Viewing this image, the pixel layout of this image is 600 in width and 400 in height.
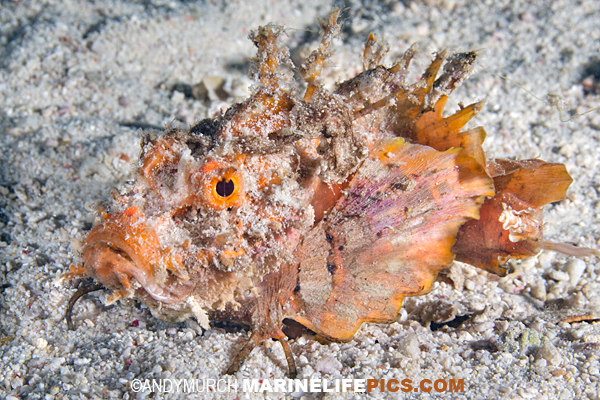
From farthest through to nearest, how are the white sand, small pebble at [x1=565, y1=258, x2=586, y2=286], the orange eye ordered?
small pebble at [x1=565, y1=258, x2=586, y2=286]
the white sand
the orange eye

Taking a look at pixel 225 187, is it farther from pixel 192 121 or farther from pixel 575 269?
pixel 575 269

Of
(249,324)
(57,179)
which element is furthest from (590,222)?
(57,179)

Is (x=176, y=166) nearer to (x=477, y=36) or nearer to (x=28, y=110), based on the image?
(x=28, y=110)

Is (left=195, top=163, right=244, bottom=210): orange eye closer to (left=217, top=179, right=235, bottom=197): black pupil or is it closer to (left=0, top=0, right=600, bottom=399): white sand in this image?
(left=217, top=179, right=235, bottom=197): black pupil

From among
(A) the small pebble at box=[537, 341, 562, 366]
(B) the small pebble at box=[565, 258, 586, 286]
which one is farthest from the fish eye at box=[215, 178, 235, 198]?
(B) the small pebble at box=[565, 258, 586, 286]

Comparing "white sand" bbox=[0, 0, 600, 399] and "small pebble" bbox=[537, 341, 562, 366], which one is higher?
"white sand" bbox=[0, 0, 600, 399]

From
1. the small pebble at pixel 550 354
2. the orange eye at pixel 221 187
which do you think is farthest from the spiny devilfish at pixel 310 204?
the small pebble at pixel 550 354
